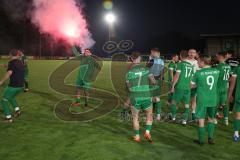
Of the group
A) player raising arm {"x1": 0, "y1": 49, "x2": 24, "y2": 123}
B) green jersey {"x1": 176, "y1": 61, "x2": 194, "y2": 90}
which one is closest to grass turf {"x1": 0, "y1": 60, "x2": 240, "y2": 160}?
player raising arm {"x1": 0, "y1": 49, "x2": 24, "y2": 123}

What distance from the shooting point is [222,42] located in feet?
209

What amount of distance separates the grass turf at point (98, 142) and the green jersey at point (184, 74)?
4.51ft

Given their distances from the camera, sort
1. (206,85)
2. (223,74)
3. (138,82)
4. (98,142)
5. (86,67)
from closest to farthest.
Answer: (206,85), (138,82), (98,142), (223,74), (86,67)

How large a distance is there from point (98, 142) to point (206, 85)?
3.32 meters

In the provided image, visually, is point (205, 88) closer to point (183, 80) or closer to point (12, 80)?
point (183, 80)

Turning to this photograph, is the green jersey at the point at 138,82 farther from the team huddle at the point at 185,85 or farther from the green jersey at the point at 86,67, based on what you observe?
the green jersey at the point at 86,67

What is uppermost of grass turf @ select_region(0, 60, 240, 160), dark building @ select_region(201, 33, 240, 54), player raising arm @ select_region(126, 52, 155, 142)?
dark building @ select_region(201, 33, 240, 54)

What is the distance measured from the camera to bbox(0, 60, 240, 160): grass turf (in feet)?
23.8

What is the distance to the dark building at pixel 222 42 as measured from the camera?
2464 inches

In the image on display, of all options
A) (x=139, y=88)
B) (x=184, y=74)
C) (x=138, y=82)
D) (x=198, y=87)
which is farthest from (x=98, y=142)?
(x=184, y=74)

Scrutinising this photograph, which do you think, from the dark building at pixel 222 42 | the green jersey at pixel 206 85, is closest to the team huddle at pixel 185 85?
the green jersey at pixel 206 85

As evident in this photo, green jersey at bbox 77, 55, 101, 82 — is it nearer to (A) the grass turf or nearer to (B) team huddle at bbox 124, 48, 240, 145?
(A) the grass turf

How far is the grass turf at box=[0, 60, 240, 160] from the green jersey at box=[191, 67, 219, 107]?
1.22 metres

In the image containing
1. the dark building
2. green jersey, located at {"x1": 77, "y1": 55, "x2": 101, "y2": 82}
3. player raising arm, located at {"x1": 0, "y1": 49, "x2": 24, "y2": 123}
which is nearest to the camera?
player raising arm, located at {"x1": 0, "y1": 49, "x2": 24, "y2": 123}
